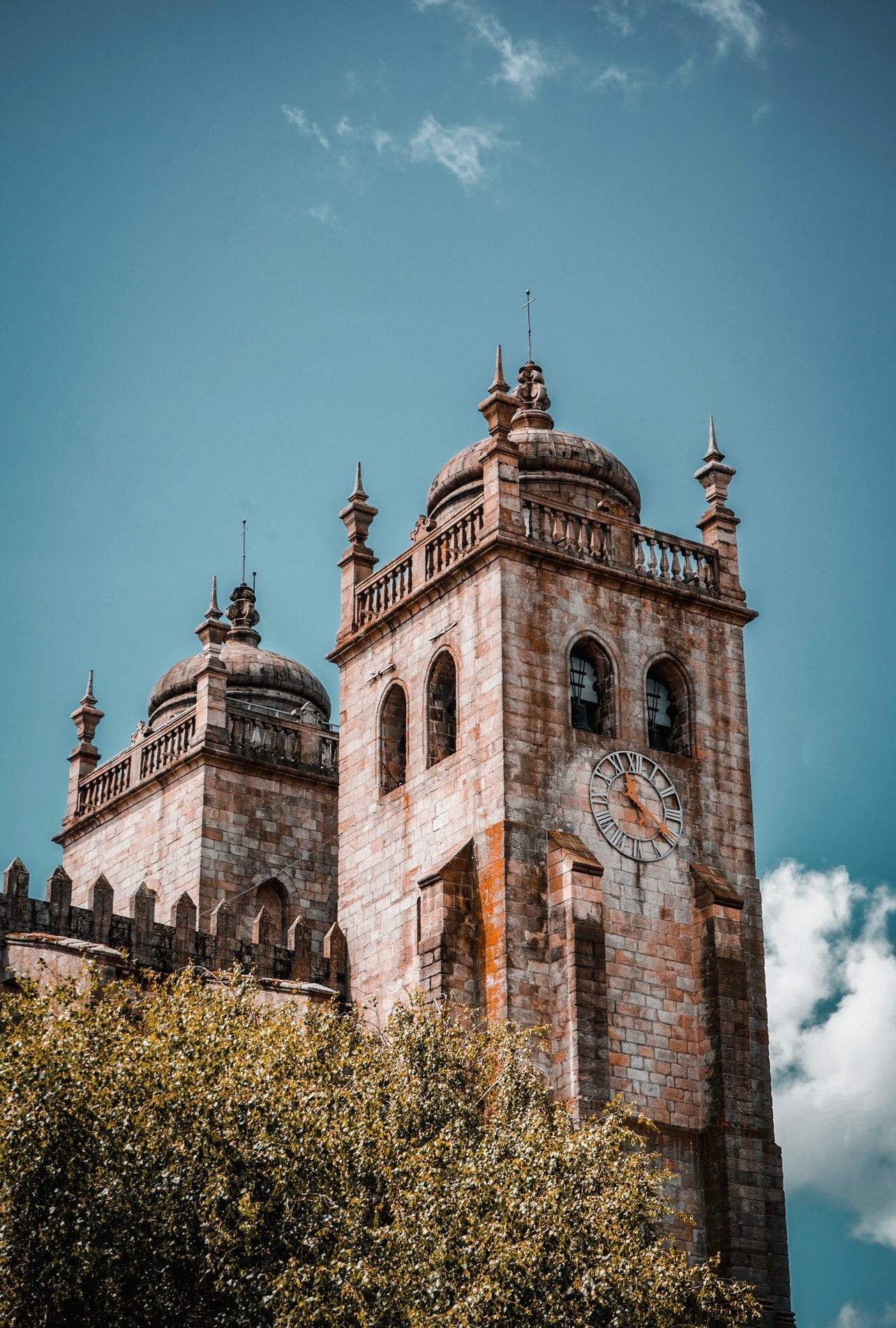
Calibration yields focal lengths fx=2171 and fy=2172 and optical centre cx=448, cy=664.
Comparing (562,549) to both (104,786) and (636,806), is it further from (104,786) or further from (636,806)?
(104,786)

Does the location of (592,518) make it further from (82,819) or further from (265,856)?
(82,819)

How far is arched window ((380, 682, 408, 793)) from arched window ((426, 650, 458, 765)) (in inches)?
41.6

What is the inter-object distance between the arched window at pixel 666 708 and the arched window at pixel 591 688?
1309mm

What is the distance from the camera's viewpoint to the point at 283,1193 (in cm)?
3073

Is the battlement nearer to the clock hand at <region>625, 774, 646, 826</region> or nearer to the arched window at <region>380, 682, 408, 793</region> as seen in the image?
the arched window at <region>380, 682, 408, 793</region>

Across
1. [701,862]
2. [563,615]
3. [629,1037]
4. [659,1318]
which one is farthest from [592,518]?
[659,1318]

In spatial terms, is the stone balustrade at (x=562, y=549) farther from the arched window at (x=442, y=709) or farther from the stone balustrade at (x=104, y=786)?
the stone balustrade at (x=104, y=786)

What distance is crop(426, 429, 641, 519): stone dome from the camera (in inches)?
A: 1970

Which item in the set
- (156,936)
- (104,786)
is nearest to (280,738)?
(104,786)

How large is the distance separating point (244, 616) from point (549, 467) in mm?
14651

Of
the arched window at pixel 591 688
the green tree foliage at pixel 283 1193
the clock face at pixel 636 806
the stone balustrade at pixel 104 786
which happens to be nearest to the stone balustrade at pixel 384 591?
the arched window at pixel 591 688

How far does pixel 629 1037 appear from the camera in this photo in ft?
141

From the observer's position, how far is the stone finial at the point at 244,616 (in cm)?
6125

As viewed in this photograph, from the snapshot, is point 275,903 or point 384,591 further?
point 275,903
